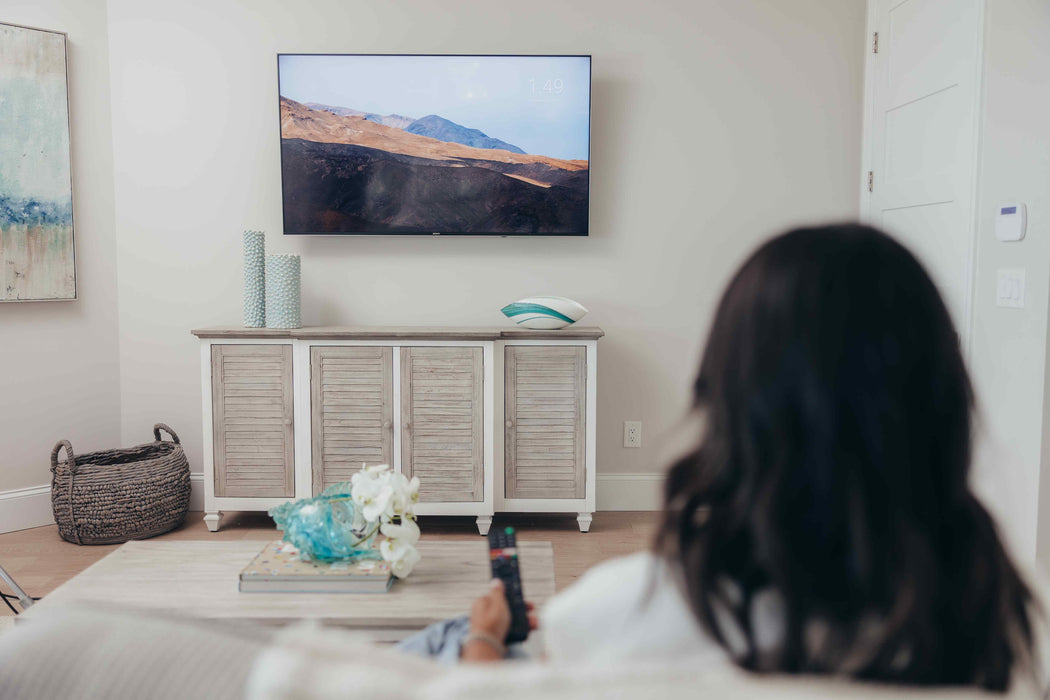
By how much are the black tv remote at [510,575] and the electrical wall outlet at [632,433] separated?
204 cm

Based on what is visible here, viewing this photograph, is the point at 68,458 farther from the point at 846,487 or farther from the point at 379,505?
the point at 846,487

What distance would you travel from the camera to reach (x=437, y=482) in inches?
126

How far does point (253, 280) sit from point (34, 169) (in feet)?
3.28

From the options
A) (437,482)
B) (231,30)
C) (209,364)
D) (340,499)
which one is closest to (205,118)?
(231,30)

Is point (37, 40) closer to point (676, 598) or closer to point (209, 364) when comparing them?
point (209, 364)

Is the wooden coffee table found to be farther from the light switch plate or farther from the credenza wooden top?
the light switch plate

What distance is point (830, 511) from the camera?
24.9 inches

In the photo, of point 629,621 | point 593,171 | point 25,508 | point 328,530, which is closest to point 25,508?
point 25,508

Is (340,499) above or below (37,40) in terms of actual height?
below

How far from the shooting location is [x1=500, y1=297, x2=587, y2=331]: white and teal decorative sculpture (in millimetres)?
3264

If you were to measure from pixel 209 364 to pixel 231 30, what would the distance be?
143 centimetres

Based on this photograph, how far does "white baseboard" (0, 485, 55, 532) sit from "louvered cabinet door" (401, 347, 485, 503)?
1547 millimetres

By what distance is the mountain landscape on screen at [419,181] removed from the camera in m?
3.39

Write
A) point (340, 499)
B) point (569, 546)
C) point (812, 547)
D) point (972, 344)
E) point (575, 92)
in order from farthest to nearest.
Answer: point (575, 92)
point (569, 546)
point (972, 344)
point (340, 499)
point (812, 547)
